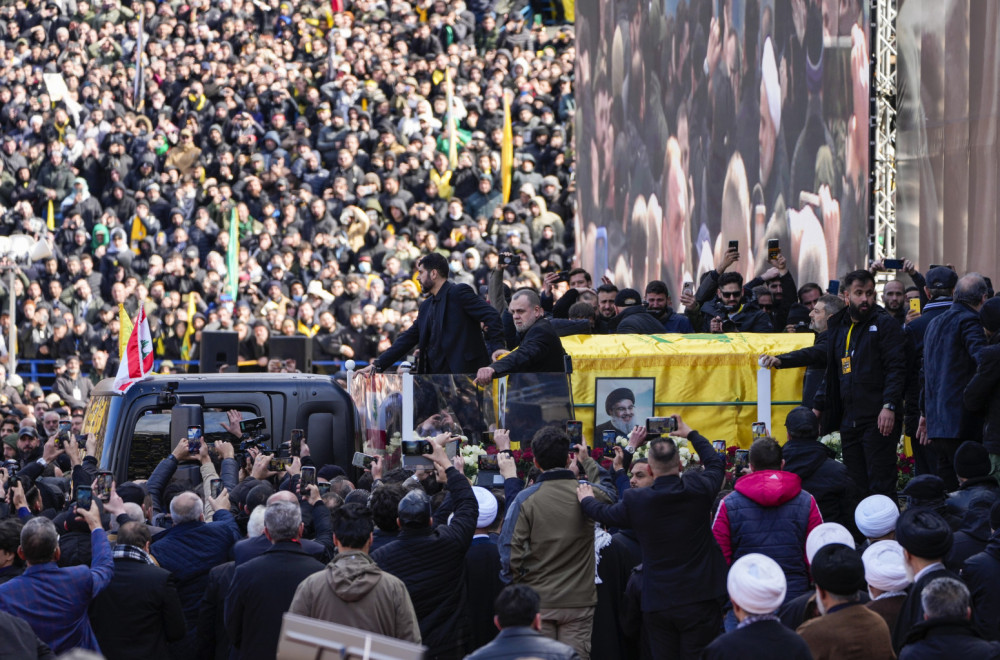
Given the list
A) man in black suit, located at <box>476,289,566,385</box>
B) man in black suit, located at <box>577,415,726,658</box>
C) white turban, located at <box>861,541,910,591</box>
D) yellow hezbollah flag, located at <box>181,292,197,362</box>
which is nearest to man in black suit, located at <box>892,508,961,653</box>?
white turban, located at <box>861,541,910,591</box>

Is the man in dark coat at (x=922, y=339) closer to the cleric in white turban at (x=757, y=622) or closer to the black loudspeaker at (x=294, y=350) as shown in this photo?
the cleric in white turban at (x=757, y=622)

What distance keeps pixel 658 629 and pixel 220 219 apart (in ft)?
57.7

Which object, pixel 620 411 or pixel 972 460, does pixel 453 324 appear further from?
pixel 972 460

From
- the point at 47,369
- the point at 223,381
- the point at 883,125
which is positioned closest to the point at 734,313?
the point at 883,125

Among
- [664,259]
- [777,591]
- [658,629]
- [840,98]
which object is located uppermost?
[840,98]

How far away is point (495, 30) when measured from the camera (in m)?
30.3

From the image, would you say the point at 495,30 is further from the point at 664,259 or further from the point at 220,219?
the point at 664,259

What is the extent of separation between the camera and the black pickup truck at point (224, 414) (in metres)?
10.1

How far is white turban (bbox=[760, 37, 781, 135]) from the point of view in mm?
16453

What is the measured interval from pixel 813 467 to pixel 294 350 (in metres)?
9.34

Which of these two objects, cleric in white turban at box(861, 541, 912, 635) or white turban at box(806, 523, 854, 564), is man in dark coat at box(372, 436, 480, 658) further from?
cleric in white turban at box(861, 541, 912, 635)

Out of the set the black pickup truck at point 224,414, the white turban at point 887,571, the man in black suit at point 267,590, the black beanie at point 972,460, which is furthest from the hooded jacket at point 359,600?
the black pickup truck at point 224,414

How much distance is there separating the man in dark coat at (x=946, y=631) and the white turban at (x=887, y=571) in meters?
0.88

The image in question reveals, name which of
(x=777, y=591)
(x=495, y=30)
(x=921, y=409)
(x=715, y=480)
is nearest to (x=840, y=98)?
(x=921, y=409)
